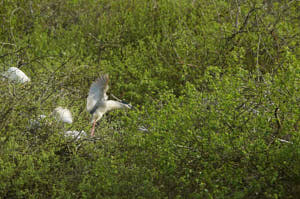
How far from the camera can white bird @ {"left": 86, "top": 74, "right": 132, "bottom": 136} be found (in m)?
4.25

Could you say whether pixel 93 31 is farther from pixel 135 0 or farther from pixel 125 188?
pixel 125 188

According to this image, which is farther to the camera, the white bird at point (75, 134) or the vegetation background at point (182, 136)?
the white bird at point (75, 134)

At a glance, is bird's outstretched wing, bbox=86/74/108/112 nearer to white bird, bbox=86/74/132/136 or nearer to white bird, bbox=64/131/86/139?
white bird, bbox=86/74/132/136

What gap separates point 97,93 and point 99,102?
92 mm

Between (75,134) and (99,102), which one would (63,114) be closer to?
(75,134)

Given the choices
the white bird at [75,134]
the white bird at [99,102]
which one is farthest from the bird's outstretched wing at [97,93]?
the white bird at [75,134]

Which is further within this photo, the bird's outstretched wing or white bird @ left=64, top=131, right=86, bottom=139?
the bird's outstretched wing

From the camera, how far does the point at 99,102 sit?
14.1ft

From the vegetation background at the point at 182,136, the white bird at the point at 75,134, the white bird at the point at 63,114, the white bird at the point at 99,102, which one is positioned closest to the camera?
the vegetation background at the point at 182,136

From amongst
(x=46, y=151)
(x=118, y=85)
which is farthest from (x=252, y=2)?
(x=46, y=151)

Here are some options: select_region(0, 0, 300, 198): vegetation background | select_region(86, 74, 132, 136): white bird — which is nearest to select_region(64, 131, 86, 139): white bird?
select_region(0, 0, 300, 198): vegetation background

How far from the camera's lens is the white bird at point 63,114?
3809 mm

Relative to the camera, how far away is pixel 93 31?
20.9 ft

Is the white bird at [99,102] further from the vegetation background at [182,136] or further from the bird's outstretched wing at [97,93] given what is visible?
the vegetation background at [182,136]
